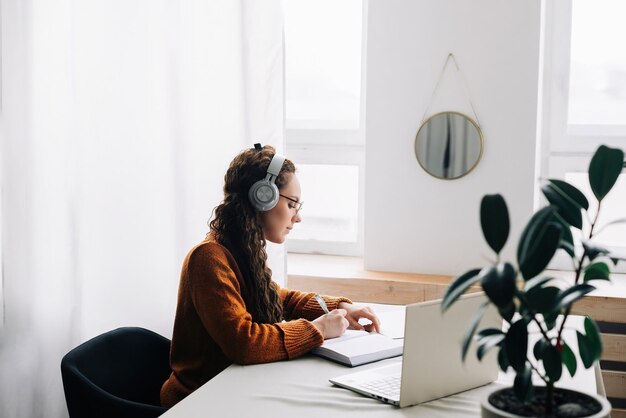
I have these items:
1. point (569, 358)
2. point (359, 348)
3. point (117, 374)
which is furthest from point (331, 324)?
point (569, 358)

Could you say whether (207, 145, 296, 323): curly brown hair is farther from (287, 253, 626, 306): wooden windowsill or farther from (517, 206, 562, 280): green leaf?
(517, 206, 562, 280): green leaf

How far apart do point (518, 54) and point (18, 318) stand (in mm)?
2001

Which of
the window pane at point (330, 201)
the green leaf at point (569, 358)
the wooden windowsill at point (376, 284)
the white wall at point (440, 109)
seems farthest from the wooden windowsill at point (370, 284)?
the green leaf at point (569, 358)

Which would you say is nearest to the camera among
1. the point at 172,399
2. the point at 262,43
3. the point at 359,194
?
the point at 172,399

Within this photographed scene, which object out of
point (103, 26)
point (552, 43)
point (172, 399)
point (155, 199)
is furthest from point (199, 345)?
point (552, 43)

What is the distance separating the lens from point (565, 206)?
1245 mm

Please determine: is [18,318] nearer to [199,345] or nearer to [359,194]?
[199,345]

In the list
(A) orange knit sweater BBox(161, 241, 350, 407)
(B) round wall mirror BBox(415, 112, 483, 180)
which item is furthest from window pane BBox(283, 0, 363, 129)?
(A) orange knit sweater BBox(161, 241, 350, 407)

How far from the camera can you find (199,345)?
1991 millimetres

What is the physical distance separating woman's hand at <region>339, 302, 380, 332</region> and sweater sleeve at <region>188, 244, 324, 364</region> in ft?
0.81

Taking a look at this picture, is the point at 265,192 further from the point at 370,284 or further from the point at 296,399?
the point at 370,284

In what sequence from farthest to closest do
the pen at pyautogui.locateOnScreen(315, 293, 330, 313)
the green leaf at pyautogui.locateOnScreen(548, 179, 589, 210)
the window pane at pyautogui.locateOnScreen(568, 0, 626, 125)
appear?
the window pane at pyautogui.locateOnScreen(568, 0, 626, 125), the pen at pyautogui.locateOnScreen(315, 293, 330, 313), the green leaf at pyautogui.locateOnScreen(548, 179, 589, 210)

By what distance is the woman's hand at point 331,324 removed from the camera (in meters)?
1.96

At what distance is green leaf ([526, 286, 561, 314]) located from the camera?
44.9 inches
